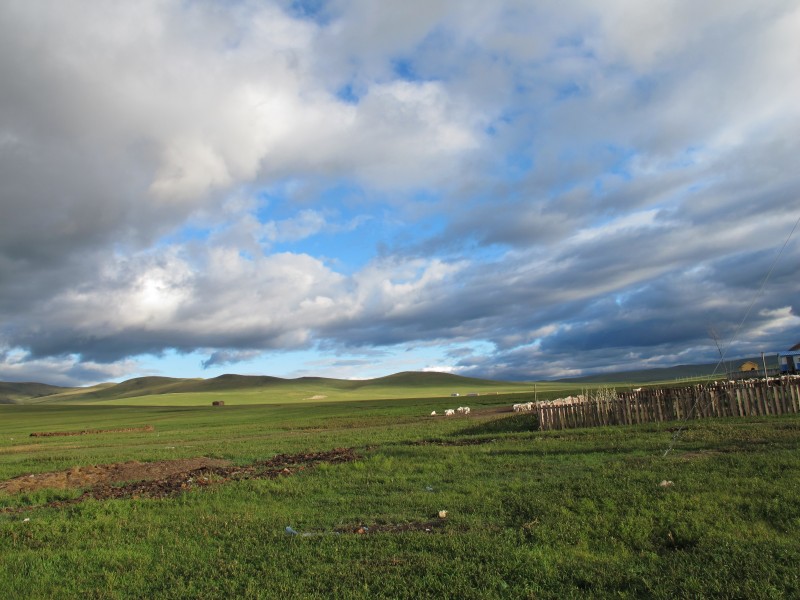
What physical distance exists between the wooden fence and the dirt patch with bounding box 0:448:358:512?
935 centimetres

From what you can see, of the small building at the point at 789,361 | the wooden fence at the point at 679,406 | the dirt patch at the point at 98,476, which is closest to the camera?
the dirt patch at the point at 98,476

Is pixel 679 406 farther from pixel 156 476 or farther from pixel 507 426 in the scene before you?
pixel 156 476

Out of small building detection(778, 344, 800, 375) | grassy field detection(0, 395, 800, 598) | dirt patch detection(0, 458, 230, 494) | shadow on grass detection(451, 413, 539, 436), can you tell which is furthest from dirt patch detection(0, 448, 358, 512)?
small building detection(778, 344, 800, 375)

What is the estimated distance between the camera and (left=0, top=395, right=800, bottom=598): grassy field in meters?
6.97

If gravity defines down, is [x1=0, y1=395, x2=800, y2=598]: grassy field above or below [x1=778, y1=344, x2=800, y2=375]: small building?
below

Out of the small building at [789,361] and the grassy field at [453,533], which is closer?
the grassy field at [453,533]

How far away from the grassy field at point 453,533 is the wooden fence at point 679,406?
6.08 metres

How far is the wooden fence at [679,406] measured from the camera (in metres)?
21.4

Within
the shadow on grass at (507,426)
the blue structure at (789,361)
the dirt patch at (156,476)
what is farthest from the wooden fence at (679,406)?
the blue structure at (789,361)

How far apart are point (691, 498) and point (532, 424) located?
16.5 metres

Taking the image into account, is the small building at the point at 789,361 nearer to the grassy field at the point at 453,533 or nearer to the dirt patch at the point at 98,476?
the grassy field at the point at 453,533

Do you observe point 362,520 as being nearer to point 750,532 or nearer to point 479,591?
point 479,591

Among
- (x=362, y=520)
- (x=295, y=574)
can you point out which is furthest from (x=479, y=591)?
(x=362, y=520)

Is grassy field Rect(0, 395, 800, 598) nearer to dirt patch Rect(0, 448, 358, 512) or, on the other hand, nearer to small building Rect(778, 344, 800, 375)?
dirt patch Rect(0, 448, 358, 512)
